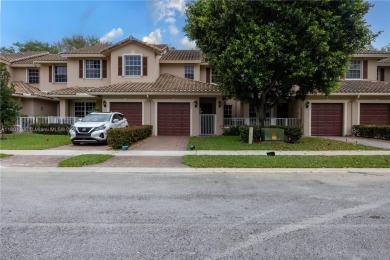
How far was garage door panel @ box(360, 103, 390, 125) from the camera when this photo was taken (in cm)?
2291

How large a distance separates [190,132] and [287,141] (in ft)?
24.6

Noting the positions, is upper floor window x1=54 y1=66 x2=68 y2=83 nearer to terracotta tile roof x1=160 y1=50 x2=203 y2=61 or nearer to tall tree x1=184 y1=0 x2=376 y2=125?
terracotta tile roof x1=160 y1=50 x2=203 y2=61

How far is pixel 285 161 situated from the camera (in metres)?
10.9

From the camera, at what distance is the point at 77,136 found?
54.3 feet

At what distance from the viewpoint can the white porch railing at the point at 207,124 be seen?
914 inches

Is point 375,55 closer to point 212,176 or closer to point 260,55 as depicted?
point 260,55

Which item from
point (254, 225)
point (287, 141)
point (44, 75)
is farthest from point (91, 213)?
point (44, 75)

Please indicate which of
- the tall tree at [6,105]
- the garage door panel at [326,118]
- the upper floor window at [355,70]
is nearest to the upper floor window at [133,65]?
the tall tree at [6,105]

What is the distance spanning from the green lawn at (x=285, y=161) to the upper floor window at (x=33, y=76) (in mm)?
22189

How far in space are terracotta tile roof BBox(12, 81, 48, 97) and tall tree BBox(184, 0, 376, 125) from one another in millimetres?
14831

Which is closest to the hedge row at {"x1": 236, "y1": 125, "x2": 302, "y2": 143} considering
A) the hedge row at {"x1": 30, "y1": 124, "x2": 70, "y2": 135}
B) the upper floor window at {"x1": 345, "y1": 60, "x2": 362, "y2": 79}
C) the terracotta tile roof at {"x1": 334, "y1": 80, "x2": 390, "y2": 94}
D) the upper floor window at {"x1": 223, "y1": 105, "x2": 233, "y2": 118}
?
the terracotta tile roof at {"x1": 334, "y1": 80, "x2": 390, "y2": 94}

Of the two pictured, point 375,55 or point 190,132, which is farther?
point 375,55

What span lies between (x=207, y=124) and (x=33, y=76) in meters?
16.7

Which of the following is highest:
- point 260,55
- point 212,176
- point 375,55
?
point 375,55
